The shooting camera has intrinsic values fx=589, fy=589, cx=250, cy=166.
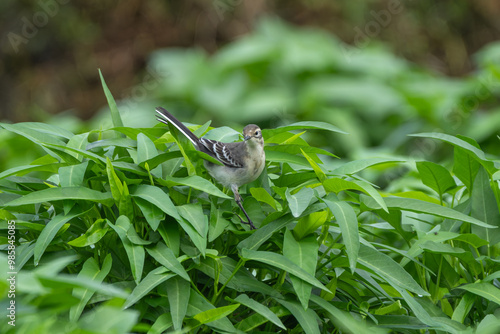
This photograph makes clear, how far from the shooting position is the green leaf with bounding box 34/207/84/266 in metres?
2.23

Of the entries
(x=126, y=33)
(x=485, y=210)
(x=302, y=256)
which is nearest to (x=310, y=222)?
(x=302, y=256)

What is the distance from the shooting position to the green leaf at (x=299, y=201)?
2206mm

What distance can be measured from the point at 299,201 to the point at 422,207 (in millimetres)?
610

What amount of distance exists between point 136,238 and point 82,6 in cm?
1020

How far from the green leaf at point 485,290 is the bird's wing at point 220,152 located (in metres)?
1.24

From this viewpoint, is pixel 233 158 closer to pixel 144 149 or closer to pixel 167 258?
pixel 144 149

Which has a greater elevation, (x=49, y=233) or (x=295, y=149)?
(x=295, y=149)

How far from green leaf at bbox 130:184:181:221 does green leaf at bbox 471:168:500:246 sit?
4.84 feet

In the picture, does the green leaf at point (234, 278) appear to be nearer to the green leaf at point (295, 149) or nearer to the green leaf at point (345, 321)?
the green leaf at point (345, 321)

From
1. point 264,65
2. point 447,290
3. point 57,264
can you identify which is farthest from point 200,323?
point 264,65

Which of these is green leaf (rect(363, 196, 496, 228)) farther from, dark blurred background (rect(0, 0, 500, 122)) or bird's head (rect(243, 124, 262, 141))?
dark blurred background (rect(0, 0, 500, 122))

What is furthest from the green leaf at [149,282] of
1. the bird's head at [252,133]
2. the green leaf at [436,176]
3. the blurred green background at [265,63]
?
the blurred green background at [265,63]

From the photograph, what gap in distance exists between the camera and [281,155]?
9.20 ft

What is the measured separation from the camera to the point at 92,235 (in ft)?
7.52
